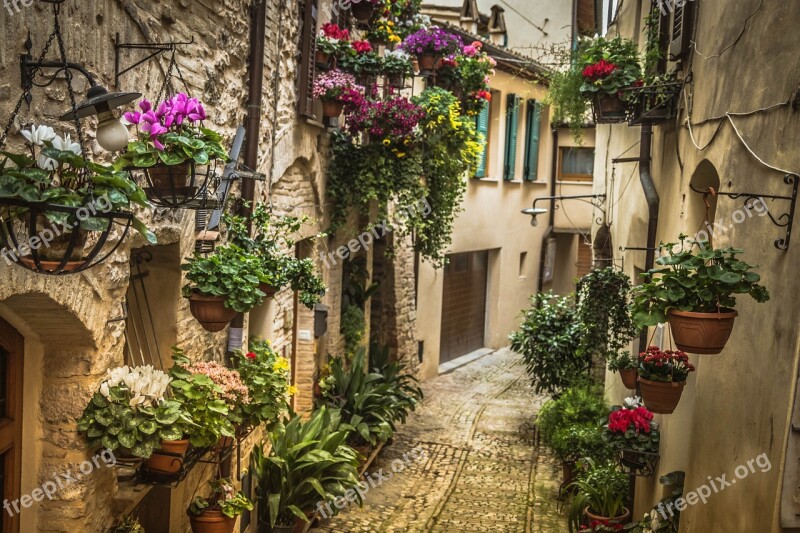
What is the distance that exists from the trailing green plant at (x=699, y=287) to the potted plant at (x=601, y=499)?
355 cm

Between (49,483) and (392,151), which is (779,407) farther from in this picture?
(392,151)

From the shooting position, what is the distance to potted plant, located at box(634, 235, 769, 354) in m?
4.39

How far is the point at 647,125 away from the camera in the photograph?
8.01m

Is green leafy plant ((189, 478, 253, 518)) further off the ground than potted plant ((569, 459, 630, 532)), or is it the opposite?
green leafy plant ((189, 478, 253, 518))

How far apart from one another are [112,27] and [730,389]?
13.5ft

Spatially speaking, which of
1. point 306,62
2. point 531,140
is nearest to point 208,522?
point 306,62

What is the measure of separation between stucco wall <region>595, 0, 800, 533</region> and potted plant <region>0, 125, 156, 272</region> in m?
3.18

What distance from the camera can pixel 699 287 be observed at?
447 cm

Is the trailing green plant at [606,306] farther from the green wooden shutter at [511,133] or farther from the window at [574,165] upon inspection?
the window at [574,165]

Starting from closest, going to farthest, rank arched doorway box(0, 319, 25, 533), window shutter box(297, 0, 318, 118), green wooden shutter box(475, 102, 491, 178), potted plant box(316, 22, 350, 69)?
arched doorway box(0, 319, 25, 533)
window shutter box(297, 0, 318, 118)
potted plant box(316, 22, 350, 69)
green wooden shutter box(475, 102, 491, 178)
